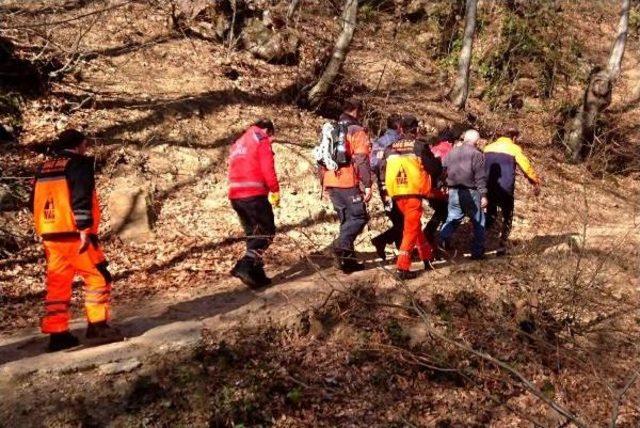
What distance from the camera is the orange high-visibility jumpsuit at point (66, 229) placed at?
19.0 ft

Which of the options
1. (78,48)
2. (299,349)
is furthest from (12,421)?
(78,48)

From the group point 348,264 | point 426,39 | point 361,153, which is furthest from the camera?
point 426,39

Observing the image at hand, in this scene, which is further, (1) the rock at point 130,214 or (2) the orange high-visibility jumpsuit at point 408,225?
(1) the rock at point 130,214

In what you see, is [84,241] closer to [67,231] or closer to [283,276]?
[67,231]

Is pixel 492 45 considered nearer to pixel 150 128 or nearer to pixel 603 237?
pixel 603 237

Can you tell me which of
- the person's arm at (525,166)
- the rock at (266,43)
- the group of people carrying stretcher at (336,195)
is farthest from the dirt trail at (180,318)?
the rock at (266,43)

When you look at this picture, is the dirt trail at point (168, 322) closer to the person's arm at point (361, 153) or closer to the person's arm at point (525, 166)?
the person's arm at point (361, 153)

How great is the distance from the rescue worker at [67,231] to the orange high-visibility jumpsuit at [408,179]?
3.56 m

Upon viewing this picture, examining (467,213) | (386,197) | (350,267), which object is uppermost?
(386,197)

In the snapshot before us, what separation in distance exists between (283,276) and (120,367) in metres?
3.22

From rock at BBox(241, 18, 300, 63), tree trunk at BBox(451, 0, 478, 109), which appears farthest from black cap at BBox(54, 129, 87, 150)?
tree trunk at BBox(451, 0, 478, 109)

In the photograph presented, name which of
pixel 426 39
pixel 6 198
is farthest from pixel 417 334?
pixel 426 39

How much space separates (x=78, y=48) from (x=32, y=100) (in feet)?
7.04

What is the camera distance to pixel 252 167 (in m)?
7.21
